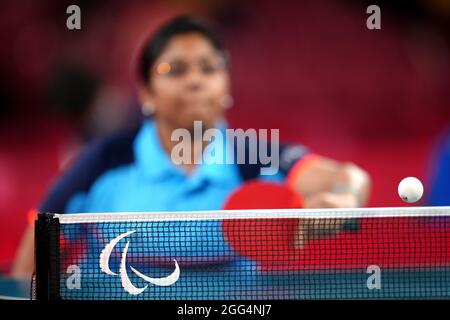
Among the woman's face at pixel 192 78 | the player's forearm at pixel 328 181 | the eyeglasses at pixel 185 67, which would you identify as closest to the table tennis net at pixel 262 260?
the player's forearm at pixel 328 181

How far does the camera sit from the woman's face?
22.7 feet

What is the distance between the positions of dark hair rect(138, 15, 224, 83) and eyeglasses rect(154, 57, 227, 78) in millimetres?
82

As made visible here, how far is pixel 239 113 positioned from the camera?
6.91m

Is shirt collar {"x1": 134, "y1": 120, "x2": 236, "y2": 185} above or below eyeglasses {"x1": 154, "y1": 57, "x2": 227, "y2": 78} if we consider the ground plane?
below

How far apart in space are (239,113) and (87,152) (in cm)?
120

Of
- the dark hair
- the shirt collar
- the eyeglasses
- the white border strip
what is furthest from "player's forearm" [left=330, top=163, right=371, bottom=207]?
the white border strip

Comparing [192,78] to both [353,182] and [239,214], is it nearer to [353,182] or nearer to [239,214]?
[353,182]

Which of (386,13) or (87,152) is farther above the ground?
(386,13)

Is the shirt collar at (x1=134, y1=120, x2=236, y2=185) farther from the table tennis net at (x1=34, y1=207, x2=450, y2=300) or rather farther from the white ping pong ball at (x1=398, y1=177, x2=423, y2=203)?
the white ping pong ball at (x1=398, y1=177, x2=423, y2=203)

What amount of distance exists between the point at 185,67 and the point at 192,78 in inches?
3.9

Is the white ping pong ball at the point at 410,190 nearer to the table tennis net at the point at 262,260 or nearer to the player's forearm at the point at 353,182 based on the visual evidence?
the table tennis net at the point at 262,260
